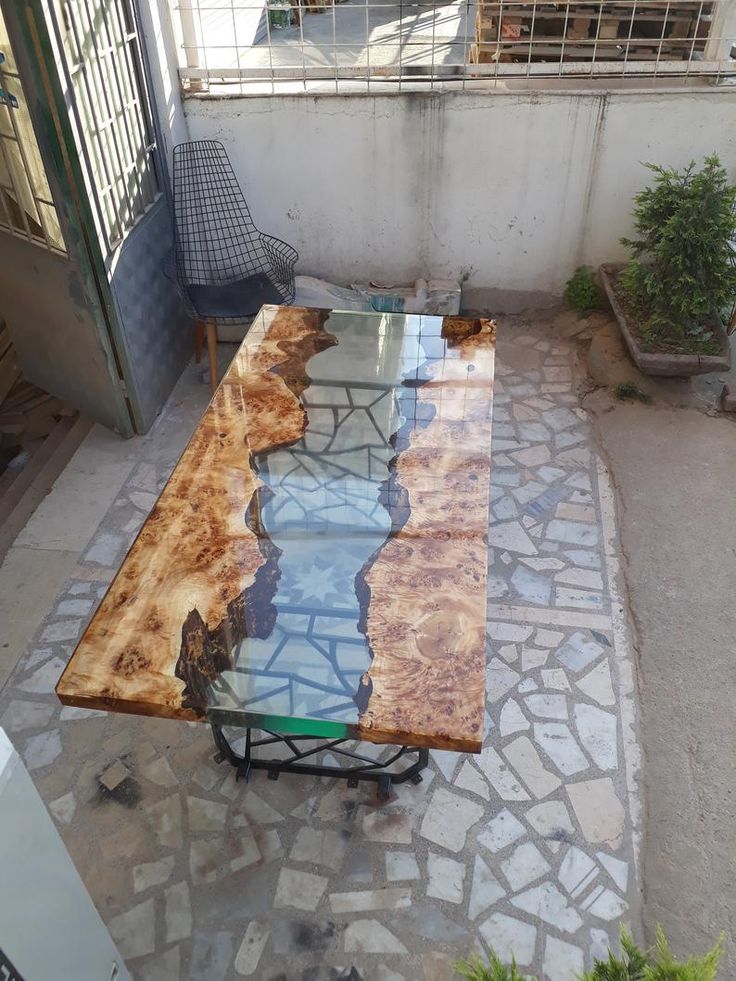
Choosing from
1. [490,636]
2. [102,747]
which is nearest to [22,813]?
[102,747]

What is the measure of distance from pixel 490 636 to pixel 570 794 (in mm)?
798

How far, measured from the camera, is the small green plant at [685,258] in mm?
4578

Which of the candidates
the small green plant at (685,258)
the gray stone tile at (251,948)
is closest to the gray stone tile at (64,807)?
the gray stone tile at (251,948)

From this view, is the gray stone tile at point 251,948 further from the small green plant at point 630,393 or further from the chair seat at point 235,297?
the small green plant at point 630,393

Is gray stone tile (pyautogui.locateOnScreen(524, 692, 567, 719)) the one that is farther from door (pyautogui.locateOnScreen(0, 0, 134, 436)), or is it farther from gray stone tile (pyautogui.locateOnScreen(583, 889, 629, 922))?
door (pyautogui.locateOnScreen(0, 0, 134, 436))

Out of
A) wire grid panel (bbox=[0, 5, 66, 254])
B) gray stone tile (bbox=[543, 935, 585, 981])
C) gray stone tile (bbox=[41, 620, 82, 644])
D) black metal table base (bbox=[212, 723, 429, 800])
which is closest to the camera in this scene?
gray stone tile (bbox=[543, 935, 585, 981])

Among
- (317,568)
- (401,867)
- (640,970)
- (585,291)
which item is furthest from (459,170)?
(640,970)

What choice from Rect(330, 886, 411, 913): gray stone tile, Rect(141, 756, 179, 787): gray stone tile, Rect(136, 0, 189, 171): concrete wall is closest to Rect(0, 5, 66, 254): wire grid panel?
Rect(136, 0, 189, 171): concrete wall

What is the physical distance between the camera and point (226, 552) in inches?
104

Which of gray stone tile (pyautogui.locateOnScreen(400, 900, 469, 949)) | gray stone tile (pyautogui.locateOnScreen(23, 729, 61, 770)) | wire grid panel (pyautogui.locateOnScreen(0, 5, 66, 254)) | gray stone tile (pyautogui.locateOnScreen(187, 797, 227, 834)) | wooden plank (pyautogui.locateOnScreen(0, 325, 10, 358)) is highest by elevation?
wire grid panel (pyautogui.locateOnScreen(0, 5, 66, 254))

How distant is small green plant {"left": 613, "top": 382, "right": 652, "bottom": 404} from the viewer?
16.1 ft

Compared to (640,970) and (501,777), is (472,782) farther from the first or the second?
(640,970)

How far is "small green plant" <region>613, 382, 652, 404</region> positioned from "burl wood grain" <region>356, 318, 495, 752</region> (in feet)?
6.03

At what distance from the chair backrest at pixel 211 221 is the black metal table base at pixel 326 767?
3166 millimetres
